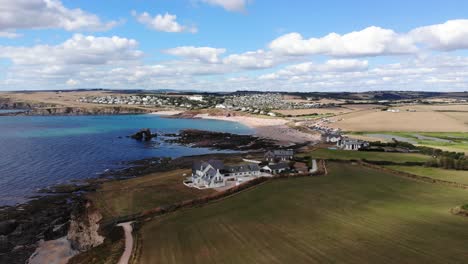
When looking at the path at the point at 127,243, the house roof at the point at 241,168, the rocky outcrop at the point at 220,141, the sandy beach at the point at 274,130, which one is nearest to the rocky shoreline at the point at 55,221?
the path at the point at 127,243

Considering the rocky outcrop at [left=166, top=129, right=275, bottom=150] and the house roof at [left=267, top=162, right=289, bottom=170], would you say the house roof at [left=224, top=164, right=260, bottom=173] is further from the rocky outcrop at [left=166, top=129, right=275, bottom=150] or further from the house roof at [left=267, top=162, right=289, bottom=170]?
the rocky outcrop at [left=166, top=129, right=275, bottom=150]

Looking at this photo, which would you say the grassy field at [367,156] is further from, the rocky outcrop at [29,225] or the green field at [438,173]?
the rocky outcrop at [29,225]

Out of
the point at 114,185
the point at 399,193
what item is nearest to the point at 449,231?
the point at 399,193

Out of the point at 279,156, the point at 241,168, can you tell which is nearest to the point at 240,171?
the point at 241,168

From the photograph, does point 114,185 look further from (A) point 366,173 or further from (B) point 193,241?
(A) point 366,173

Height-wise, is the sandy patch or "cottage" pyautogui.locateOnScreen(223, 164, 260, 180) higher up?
"cottage" pyautogui.locateOnScreen(223, 164, 260, 180)

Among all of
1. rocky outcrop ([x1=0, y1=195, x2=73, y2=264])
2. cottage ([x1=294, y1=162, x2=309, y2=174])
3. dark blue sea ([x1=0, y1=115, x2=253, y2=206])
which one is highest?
cottage ([x1=294, y1=162, x2=309, y2=174])

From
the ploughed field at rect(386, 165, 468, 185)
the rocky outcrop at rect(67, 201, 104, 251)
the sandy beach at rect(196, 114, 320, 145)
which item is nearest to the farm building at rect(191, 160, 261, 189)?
the rocky outcrop at rect(67, 201, 104, 251)

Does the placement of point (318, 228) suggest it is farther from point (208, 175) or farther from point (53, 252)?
point (53, 252)
